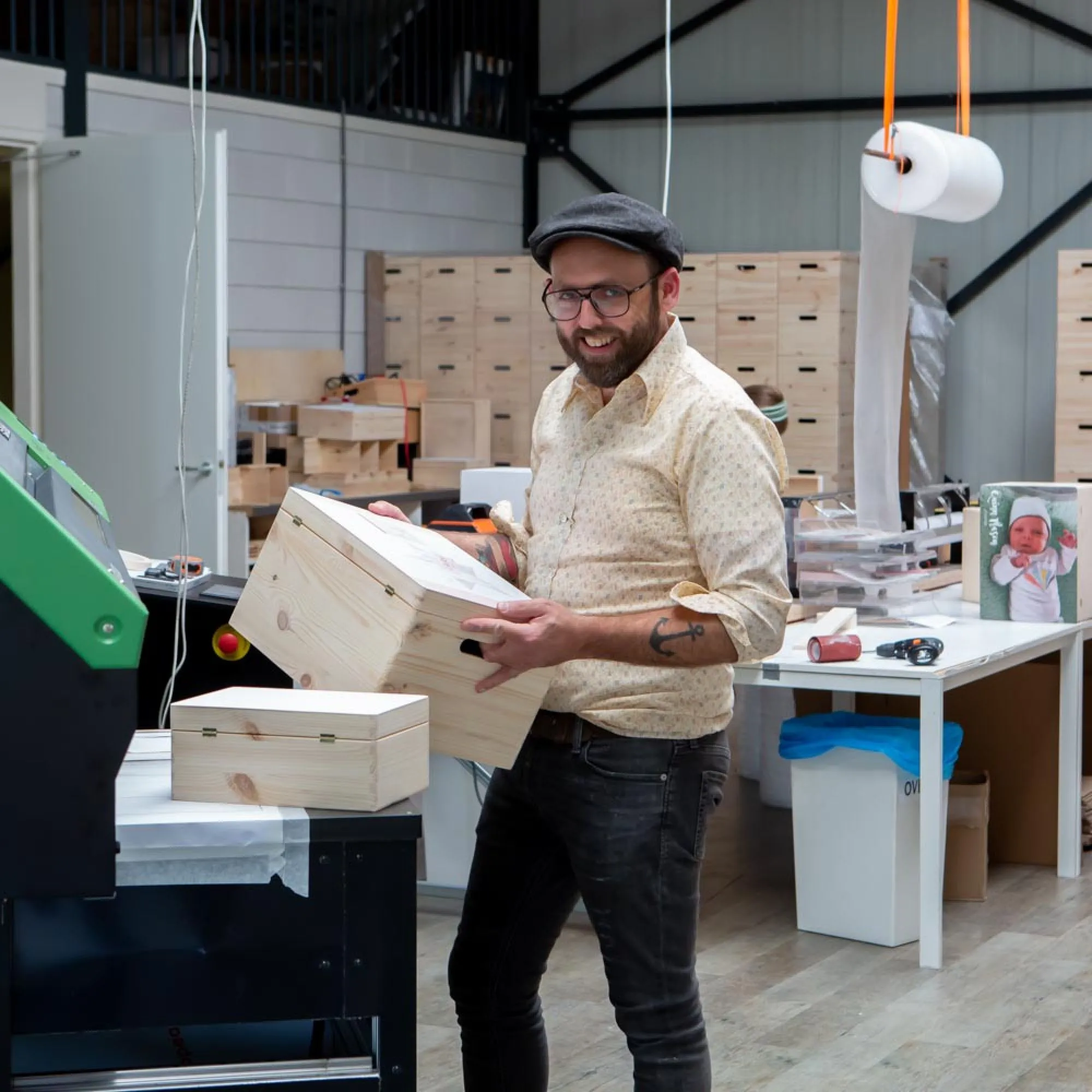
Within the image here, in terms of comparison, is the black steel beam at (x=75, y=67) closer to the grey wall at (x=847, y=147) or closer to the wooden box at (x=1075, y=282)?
the grey wall at (x=847, y=147)

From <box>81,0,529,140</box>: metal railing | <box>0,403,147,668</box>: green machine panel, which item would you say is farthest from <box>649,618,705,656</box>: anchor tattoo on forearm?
<box>81,0,529,140</box>: metal railing

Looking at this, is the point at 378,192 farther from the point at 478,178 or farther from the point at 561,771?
the point at 561,771

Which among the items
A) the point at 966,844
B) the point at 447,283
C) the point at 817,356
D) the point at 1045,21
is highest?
the point at 1045,21

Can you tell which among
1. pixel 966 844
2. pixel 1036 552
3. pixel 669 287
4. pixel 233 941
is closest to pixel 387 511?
pixel 669 287

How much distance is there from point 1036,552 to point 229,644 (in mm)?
2585

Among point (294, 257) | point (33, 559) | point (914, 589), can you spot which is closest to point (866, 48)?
point (294, 257)

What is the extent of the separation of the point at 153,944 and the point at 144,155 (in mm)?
5109

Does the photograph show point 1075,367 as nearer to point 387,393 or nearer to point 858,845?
point 387,393

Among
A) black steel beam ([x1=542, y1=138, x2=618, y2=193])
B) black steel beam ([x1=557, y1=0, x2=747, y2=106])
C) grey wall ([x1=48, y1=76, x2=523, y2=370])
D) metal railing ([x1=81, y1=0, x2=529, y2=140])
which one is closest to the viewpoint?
metal railing ([x1=81, y1=0, x2=529, y2=140])

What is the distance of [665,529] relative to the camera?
6.77 feet

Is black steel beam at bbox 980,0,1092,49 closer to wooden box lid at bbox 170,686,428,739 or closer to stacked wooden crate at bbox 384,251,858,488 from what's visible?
stacked wooden crate at bbox 384,251,858,488

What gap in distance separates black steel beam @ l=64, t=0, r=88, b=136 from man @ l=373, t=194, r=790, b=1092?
5.71 metres

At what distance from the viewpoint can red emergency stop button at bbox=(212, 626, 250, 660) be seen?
2811mm

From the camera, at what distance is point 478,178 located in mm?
10219
